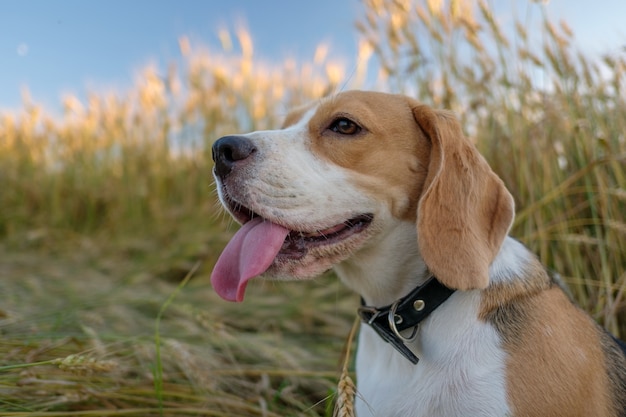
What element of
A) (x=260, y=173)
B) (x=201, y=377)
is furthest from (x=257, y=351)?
(x=260, y=173)

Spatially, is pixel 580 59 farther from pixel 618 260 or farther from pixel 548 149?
pixel 618 260

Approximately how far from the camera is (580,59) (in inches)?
161

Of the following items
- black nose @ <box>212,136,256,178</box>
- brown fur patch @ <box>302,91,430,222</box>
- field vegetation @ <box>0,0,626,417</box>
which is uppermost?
black nose @ <box>212,136,256,178</box>

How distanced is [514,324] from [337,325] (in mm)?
2596

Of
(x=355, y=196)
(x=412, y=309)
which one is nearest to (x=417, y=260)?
(x=412, y=309)

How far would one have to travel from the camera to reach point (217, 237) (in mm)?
5914

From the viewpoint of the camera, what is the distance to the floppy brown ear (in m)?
2.06

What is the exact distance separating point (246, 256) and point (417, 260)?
661 mm

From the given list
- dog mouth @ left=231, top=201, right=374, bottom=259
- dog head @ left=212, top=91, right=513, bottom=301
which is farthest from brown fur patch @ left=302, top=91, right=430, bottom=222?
dog mouth @ left=231, top=201, right=374, bottom=259

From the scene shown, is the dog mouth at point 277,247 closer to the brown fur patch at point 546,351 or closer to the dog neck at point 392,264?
the dog neck at point 392,264

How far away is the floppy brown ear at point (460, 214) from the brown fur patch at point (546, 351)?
15 centimetres

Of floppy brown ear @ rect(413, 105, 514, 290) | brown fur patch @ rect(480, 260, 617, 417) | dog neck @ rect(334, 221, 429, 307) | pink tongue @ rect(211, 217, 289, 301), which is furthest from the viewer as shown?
dog neck @ rect(334, 221, 429, 307)

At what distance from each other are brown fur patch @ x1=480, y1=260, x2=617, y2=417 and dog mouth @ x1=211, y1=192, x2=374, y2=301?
560 millimetres

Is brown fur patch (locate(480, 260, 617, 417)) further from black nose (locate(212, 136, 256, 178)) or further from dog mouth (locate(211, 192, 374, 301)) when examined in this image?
black nose (locate(212, 136, 256, 178))
